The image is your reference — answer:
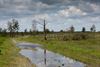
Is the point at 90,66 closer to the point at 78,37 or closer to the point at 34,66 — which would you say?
the point at 34,66

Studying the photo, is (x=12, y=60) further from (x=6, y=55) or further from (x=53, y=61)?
(x=6, y=55)

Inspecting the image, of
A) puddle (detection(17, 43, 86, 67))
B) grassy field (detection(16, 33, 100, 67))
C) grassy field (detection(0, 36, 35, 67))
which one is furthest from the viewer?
grassy field (detection(16, 33, 100, 67))

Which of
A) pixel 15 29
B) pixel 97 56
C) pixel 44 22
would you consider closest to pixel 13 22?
pixel 15 29

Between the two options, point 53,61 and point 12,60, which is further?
point 53,61

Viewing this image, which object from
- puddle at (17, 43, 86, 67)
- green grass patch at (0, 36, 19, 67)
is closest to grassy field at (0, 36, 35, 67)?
green grass patch at (0, 36, 19, 67)

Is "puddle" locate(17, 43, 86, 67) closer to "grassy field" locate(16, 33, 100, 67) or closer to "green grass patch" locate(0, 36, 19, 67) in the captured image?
"grassy field" locate(16, 33, 100, 67)

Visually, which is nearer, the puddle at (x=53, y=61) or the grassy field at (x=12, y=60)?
the grassy field at (x=12, y=60)

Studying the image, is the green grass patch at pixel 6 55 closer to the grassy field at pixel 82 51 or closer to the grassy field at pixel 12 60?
the grassy field at pixel 12 60

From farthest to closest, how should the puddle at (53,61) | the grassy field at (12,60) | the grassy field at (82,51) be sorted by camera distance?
the grassy field at (82,51), the puddle at (53,61), the grassy field at (12,60)

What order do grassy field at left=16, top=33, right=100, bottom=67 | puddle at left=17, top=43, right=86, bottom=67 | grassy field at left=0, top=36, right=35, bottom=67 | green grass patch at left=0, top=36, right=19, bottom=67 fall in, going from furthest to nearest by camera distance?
grassy field at left=16, top=33, right=100, bottom=67, puddle at left=17, top=43, right=86, bottom=67, green grass patch at left=0, top=36, right=19, bottom=67, grassy field at left=0, top=36, right=35, bottom=67

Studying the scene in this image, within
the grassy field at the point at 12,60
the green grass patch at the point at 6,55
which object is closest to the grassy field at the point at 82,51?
the grassy field at the point at 12,60

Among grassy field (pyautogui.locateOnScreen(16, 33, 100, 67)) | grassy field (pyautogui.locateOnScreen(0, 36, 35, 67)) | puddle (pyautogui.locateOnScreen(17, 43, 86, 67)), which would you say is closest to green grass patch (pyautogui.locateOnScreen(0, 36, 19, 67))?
grassy field (pyautogui.locateOnScreen(0, 36, 35, 67))

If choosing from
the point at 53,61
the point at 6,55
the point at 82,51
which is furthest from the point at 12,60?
the point at 82,51

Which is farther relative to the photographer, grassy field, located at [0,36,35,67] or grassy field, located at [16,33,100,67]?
grassy field, located at [16,33,100,67]
